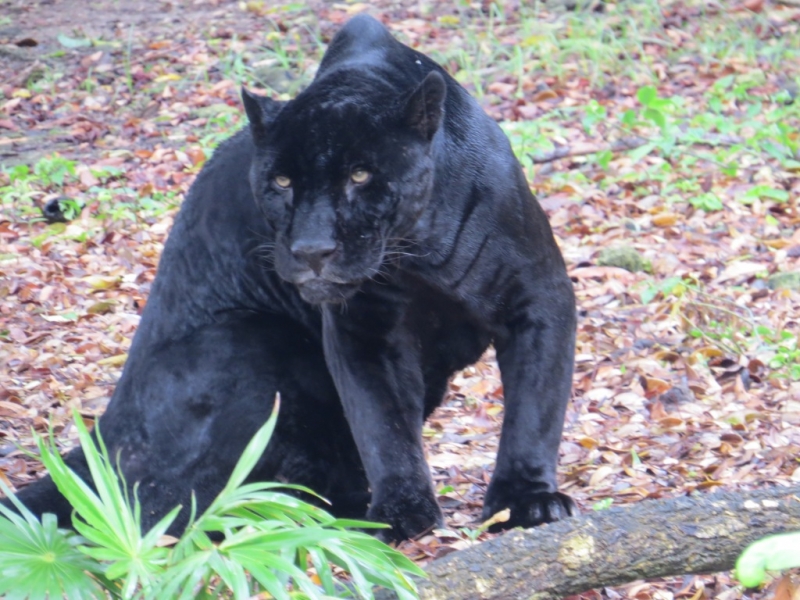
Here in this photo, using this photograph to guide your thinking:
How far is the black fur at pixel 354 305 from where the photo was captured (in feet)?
10.0

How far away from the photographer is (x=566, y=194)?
671cm

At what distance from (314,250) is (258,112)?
1.69 feet

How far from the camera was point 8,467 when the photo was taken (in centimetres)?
410

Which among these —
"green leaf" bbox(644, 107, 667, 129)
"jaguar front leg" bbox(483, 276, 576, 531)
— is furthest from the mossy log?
"green leaf" bbox(644, 107, 667, 129)

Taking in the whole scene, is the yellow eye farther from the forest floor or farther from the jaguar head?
the forest floor

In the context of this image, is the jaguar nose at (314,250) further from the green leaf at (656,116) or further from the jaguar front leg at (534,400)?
the green leaf at (656,116)

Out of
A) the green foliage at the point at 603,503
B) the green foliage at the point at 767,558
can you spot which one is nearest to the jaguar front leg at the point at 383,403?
the green foliage at the point at 603,503

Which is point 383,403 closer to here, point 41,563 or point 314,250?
point 314,250

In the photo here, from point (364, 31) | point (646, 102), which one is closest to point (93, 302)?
point (364, 31)

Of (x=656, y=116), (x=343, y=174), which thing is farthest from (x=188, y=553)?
(x=656, y=116)

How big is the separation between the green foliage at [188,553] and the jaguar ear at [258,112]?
49.5 inches

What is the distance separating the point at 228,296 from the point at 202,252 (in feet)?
0.59

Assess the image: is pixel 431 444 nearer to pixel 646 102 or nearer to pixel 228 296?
pixel 228 296

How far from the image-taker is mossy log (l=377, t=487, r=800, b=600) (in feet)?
7.47
